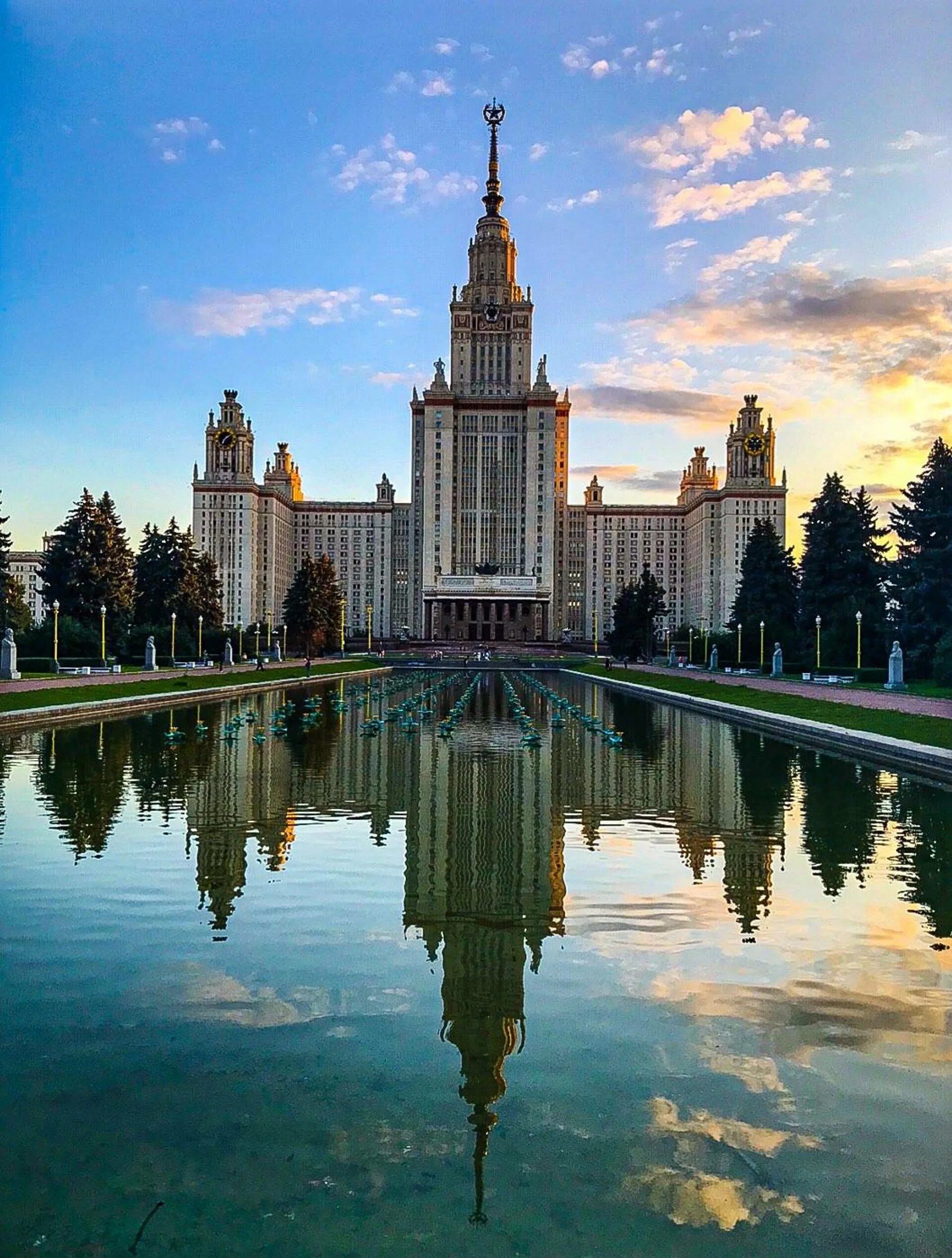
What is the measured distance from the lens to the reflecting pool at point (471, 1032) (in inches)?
137

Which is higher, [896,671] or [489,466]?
[489,466]

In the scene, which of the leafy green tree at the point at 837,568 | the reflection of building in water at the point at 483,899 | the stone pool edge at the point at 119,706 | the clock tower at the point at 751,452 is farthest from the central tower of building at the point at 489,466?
the reflection of building in water at the point at 483,899

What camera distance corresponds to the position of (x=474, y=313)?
122 m

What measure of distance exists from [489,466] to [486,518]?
20.2 feet

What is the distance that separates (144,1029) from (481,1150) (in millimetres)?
1986

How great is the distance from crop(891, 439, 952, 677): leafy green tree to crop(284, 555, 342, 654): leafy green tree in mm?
34401

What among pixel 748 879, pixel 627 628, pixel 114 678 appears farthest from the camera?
pixel 627 628

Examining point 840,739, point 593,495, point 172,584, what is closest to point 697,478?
point 593,495

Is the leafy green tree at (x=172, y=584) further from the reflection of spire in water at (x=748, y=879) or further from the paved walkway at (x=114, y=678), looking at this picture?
the reflection of spire in water at (x=748, y=879)

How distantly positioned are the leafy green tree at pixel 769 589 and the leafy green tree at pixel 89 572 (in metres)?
37.2

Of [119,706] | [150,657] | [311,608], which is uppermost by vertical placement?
[311,608]

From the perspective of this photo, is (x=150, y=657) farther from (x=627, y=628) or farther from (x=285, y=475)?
(x=285, y=475)

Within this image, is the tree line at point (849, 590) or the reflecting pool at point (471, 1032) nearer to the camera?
the reflecting pool at point (471, 1032)

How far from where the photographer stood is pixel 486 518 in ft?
400
